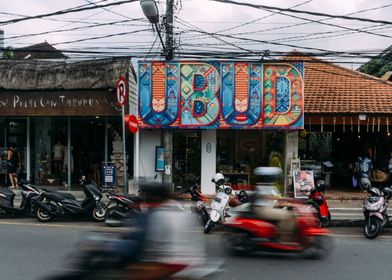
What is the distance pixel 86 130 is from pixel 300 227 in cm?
1053

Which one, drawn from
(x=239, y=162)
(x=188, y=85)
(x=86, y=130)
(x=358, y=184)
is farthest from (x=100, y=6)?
(x=358, y=184)

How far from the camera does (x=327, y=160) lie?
18422 millimetres

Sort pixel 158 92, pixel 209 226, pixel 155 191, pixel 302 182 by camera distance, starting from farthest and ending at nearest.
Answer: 1. pixel 158 92
2. pixel 302 182
3. pixel 209 226
4. pixel 155 191

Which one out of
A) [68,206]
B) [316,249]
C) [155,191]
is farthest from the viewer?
[68,206]

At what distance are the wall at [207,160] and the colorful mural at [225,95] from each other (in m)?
0.66

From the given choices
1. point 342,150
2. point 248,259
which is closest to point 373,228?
point 248,259

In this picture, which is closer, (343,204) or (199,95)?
(343,204)

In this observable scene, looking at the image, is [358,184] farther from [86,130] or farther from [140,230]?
[140,230]

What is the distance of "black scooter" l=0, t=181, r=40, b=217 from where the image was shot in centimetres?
1136

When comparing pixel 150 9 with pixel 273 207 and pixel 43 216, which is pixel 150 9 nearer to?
pixel 43 216

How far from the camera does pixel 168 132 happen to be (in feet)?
48.2

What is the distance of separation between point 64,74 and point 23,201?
4928mm

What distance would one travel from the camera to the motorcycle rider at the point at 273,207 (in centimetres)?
756

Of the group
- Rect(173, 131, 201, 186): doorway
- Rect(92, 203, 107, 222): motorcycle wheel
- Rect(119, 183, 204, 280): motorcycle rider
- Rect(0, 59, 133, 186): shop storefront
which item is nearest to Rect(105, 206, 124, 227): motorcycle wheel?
Rect(92, 203, 107, 222): motorcycle wheel
